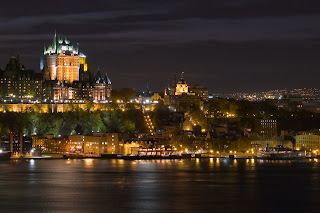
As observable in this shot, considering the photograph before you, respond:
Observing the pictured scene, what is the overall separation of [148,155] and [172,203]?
3604 centimetres

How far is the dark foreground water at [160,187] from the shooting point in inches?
1732

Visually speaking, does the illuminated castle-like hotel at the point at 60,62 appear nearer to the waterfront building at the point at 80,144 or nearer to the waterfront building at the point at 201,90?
the waterfront building at the point at 80,144

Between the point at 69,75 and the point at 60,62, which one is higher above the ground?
the point at 60,62

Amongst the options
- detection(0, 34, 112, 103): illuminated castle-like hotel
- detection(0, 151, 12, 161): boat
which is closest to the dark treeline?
detection(0, 151, 12, 161): boat

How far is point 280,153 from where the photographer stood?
81.6m

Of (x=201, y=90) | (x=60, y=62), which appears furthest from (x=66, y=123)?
(x=201, y=90)

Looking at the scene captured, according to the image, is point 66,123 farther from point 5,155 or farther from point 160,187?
point 160,187

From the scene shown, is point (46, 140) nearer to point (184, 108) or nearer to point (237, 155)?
point (237, 155)

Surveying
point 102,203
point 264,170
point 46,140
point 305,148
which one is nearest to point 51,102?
Answer: point 46,140

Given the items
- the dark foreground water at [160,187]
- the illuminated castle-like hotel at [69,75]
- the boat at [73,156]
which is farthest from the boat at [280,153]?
the illuminated castle-like hotel at [69,75]

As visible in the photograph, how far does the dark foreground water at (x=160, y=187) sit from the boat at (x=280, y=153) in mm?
8302

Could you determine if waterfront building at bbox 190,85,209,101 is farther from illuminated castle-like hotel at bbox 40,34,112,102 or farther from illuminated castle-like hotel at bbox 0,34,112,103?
illuminated castle-like hotel at bbox 40,34,112,102

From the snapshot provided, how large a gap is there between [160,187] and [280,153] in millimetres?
31014

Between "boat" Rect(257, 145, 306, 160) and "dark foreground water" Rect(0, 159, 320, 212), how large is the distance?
327 inches
